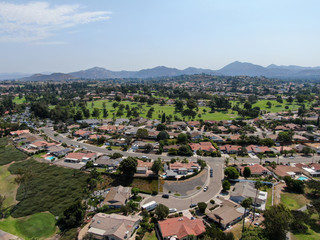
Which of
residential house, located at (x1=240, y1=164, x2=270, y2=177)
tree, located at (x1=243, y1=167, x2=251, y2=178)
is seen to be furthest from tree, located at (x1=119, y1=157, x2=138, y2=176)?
residential house, located at (x1=240, y1=164, x2=270, y2=177)

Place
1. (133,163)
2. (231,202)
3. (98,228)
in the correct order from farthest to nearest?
(133,163)
(231,202)
(98,228)

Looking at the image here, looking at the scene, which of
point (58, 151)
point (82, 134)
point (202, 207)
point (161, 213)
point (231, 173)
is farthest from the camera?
point (82, 134)

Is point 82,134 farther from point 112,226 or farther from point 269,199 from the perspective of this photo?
point 269,199

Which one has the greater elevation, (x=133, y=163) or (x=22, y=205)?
(x=133, y=163)

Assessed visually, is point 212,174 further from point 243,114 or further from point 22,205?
point 243,114

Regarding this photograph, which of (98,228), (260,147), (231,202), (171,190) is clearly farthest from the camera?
(260,147)

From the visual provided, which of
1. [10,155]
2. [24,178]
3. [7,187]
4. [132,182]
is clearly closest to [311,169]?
[132,182]

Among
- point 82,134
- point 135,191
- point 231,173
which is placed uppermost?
point 82,134

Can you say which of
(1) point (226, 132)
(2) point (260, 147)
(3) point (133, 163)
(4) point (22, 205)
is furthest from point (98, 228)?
(1) point (226, 132)
